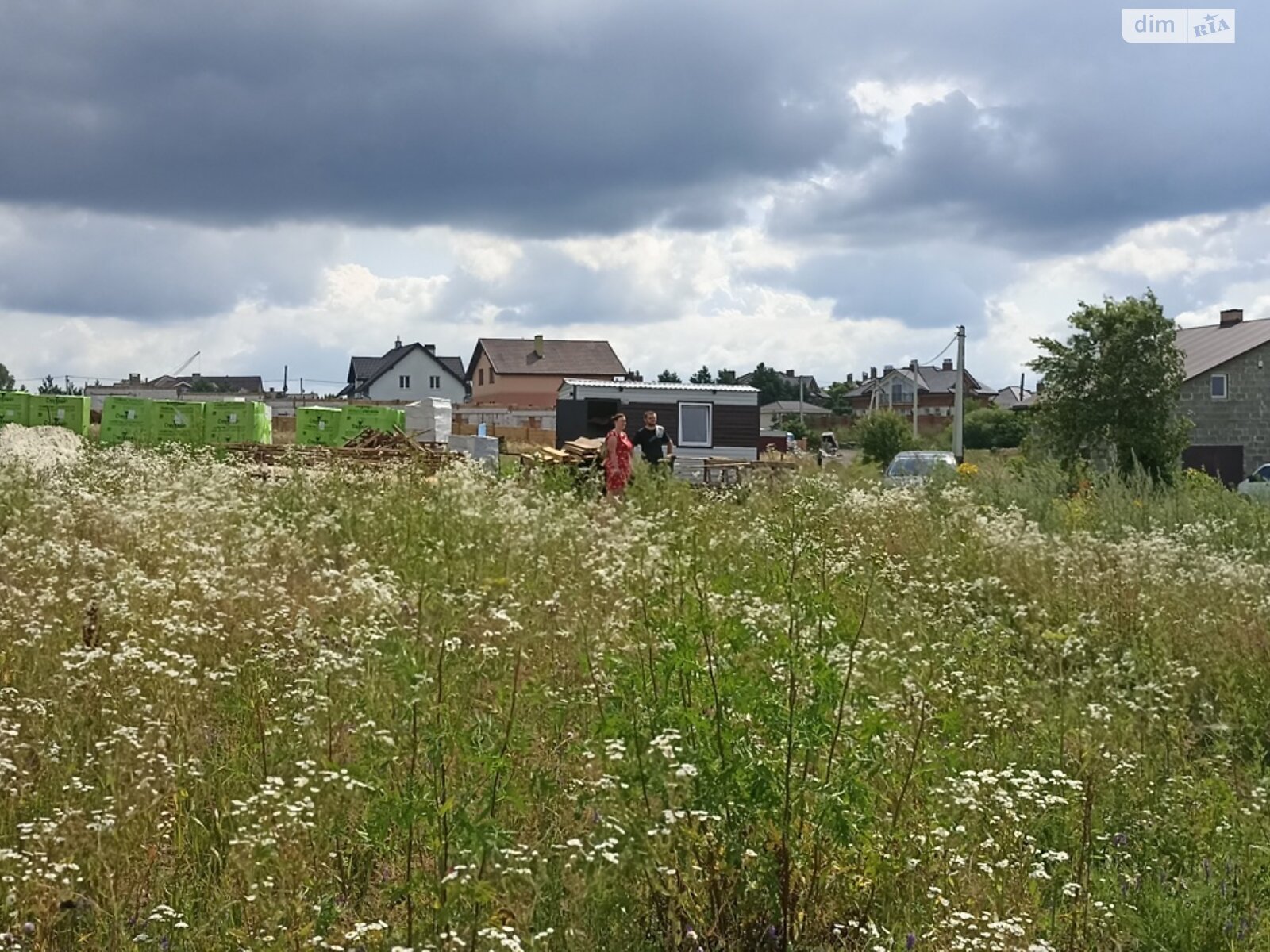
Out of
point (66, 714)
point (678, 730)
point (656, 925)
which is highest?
point (678, 730)

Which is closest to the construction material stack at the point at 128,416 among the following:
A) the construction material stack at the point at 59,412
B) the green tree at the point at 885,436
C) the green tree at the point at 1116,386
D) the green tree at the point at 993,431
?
the construction material stack at the point at 59,412

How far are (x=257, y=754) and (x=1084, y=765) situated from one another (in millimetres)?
3034

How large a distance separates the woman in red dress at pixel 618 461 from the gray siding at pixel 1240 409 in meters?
37.5

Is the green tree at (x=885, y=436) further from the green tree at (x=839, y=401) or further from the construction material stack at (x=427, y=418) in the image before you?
the green tree at (x=839, y=401)

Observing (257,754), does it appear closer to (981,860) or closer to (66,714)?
(66,714)

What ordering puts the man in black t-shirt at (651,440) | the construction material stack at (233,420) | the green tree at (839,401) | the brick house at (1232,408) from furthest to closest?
the green tree at (839,401), the brick house at (1232,408), the construction material stack at (233,420), the man in black t-shirt at (651,440)

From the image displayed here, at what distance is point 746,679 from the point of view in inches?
131

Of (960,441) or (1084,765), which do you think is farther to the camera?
(960,441)

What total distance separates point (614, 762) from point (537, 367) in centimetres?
7565

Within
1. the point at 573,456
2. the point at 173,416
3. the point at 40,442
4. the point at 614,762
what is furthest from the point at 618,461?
the point at 173,416

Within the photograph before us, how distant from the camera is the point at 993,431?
78.6 meters

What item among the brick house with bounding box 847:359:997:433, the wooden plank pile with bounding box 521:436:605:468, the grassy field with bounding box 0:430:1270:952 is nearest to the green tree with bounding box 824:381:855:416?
the brick house with bounding box 847:359:997:433

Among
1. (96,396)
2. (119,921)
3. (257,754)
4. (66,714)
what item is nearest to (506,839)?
(119,921)

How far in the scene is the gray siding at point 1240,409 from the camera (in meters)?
44.8
